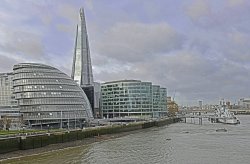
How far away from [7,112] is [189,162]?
86746 mm

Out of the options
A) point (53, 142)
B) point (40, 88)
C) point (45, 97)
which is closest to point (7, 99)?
point (40, 88)

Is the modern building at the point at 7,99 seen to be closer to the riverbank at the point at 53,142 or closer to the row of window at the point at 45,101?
the row of window at the point at 45,101

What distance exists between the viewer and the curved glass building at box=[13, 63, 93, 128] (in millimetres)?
98312

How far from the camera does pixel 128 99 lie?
6752 inches

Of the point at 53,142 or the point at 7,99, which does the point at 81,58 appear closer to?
the point at 7,99

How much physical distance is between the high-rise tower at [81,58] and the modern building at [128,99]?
10798mm

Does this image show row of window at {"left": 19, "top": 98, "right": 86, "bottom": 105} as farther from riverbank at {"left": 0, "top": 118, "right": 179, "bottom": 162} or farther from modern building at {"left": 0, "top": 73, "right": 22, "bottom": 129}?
riverbank at {"left": 0, "top": 118, "right": 179, "bottom": 162}

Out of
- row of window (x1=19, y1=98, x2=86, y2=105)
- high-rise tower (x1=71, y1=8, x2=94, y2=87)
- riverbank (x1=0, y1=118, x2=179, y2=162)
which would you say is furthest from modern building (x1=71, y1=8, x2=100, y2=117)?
riverbank (x1=0, y1=118, x2=179, y2=162)

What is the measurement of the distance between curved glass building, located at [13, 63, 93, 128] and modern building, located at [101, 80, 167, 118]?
213ft

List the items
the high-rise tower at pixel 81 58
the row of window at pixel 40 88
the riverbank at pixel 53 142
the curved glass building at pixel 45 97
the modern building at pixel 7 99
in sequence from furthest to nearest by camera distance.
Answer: the high-rise tower at pixel 81 58
the modern building at pixel 7 99
the row of window at pixel 40 88
the curved glass building at pixel 45 97
the riverbank at pixel 53 142

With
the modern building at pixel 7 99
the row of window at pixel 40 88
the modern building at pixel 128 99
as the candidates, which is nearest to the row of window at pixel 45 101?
the row of window at pixel 40 88

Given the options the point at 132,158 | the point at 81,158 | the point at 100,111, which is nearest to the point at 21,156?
the point at 81,158

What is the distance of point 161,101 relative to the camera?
19350 centimetres

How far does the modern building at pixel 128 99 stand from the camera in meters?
171
